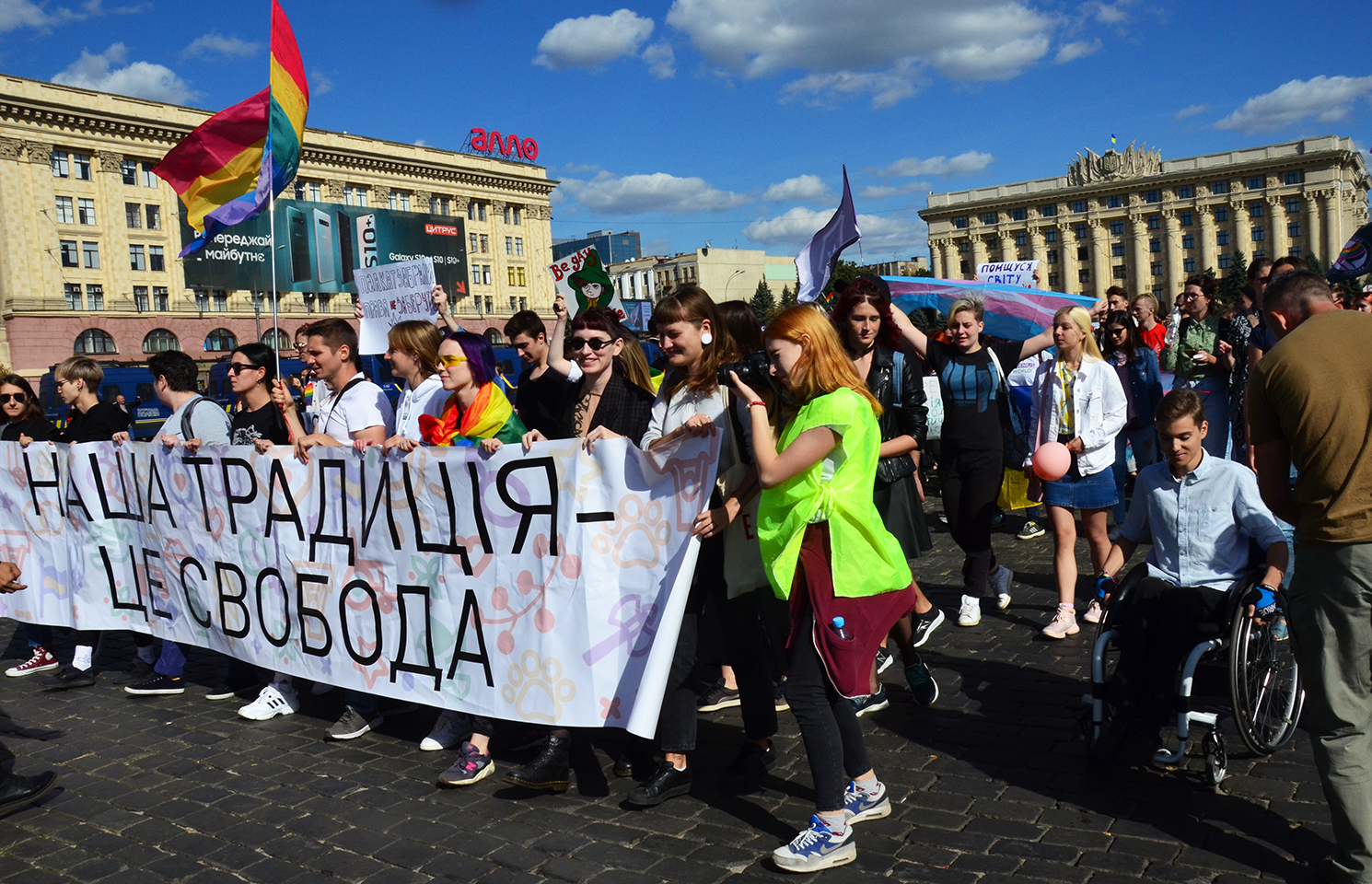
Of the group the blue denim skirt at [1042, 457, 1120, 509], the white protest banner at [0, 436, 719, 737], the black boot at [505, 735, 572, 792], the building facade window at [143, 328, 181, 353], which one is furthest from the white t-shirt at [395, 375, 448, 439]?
the building facade window at [143, 328, 181, 353]

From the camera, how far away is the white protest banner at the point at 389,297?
9531mm

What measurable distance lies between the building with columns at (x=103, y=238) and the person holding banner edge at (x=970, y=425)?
153 ft

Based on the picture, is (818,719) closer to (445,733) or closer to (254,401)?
(445,733)

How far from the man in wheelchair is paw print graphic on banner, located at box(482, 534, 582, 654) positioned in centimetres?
210

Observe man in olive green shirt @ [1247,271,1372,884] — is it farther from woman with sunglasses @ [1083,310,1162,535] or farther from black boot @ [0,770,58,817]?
woman with sunglasses @ [1083,310,1162,535]

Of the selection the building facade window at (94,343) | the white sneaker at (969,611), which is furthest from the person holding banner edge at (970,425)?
the building facade window at (94,343)

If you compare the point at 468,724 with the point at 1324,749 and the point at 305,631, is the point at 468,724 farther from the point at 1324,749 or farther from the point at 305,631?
the point at 1324,749

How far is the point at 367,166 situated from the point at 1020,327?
68432mm

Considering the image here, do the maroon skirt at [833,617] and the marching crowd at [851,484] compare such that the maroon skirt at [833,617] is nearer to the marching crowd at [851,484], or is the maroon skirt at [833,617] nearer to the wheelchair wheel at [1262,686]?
the marching crowd at [851,484]

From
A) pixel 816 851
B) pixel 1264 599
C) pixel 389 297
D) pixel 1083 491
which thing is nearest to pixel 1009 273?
pixel 389 297

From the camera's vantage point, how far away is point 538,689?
4.15 metres

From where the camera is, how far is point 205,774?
14.8ft

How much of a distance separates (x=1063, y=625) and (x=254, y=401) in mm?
4707

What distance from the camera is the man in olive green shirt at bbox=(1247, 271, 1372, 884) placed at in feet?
9.61
